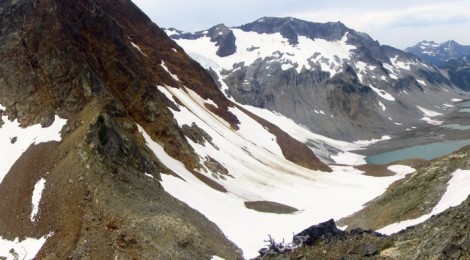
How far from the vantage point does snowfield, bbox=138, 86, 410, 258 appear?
2071 inches

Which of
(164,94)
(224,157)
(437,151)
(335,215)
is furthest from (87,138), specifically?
(437,151)

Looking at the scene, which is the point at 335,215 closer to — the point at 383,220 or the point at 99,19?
the point at 383,220

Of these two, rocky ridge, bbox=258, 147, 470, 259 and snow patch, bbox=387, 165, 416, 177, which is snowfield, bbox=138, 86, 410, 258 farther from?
rocky ridge, bbox=258, 147, 470, 259

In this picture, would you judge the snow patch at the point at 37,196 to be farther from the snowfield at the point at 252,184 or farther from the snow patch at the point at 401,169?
the snow patch at the point at 401,169

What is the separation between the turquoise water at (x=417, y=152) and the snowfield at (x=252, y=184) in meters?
63.8

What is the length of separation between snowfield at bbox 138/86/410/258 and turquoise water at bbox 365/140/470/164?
6383 centimetres

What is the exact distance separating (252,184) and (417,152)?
130 metres

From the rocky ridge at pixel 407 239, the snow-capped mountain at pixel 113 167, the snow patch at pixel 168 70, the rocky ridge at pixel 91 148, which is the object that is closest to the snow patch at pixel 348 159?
the snow-capped mountain at pixel 113 167

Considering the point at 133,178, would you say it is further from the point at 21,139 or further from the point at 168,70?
the point at 168,70

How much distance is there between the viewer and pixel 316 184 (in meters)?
90.2

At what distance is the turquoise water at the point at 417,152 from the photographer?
17650 cm

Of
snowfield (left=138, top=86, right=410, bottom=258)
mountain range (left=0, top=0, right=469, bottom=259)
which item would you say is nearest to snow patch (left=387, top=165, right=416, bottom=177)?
snowfield (left=138, top=86, right=410, bottom=258)

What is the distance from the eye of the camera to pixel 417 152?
18575 cm

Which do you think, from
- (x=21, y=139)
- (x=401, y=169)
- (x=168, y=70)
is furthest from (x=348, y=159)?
(x=21, y=139)
